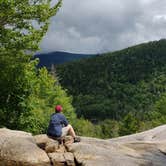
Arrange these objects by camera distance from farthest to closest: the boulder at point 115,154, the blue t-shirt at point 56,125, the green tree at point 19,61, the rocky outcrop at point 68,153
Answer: the green tree at point 19,61
the blue t-shirt at point 56,125
the rocky outcrop at point 68,153
the boulder at point 115,154

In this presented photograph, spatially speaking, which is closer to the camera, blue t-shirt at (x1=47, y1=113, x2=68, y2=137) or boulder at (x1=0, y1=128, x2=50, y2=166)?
boulder at (x1=0, y1=128, x2=50, y2=166)

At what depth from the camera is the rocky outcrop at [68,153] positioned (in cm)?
2239

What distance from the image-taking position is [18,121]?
4194 cm

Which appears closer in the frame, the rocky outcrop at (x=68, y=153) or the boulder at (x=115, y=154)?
the boulder at (x=115, y=154)

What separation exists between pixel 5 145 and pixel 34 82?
19231 millimetres

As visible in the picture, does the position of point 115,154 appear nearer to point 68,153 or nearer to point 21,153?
point 68,153

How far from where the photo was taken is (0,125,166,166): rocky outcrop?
22.4 metres

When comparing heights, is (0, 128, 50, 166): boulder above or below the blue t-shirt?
below

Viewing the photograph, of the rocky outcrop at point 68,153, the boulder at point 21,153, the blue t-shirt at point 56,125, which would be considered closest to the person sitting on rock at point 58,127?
the blue t-shirt at point 56,125

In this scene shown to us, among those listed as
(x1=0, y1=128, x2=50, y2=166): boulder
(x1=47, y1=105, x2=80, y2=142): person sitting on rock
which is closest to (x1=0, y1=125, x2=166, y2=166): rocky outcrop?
(x1=0, y1=128, x2=50, y2=166): boulder

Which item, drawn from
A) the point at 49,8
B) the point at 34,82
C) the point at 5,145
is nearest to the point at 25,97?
the point at 34,82

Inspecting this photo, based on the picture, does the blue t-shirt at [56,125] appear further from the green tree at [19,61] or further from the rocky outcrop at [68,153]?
the green tree at [19,61]

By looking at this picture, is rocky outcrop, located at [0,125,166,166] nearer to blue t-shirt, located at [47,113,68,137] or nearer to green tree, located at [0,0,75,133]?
blue t-shirt, located at [47,113,68,137]

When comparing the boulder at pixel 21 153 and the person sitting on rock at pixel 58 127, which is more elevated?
the person sitting on rock at pixel 58 127
